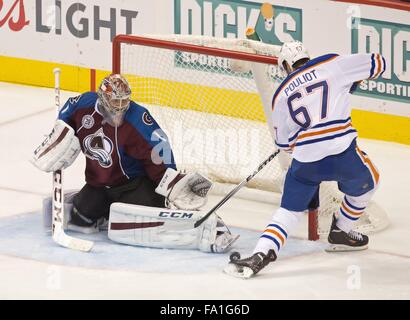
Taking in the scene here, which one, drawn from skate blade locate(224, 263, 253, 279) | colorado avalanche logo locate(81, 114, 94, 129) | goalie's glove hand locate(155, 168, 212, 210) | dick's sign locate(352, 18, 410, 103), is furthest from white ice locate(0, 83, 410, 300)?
dick's sign locate(352, 18, 410, 103)

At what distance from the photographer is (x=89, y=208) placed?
718 cm

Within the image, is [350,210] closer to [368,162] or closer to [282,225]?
[368,162]

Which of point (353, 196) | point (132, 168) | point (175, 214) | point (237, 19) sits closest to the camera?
point (353, 196)

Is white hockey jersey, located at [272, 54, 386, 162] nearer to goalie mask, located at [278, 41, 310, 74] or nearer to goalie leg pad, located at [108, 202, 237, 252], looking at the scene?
goalie mask, located at [278, 41, 310, 74]

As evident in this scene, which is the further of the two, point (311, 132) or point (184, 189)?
point (184, 189)

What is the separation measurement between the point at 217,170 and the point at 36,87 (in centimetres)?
240

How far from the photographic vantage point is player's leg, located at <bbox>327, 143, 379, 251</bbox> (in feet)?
21.7

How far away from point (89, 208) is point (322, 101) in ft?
4.35

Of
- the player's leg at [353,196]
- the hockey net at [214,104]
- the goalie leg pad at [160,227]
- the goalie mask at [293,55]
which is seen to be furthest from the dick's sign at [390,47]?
the goalie leg pad at [160,227]

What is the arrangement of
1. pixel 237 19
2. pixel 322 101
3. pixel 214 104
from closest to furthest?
pixel 322 101, pixel 214 104, pixel 237 19

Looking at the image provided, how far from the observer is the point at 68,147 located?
703 cm

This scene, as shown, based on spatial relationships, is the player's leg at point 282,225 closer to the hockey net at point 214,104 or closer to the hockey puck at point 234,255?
the hockey puck at point 234,255

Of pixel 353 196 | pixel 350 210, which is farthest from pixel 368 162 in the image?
pixel 350 210

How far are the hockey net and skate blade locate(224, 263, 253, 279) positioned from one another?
3.06 feet
